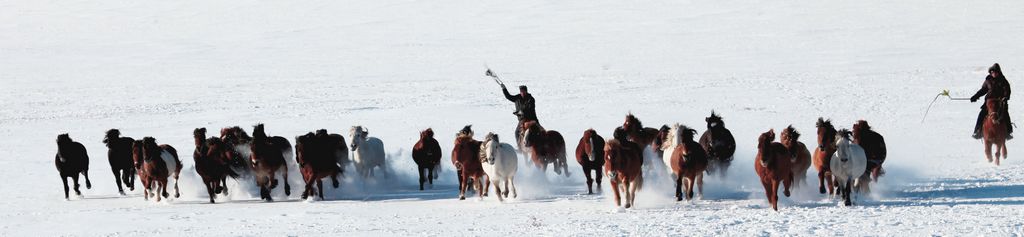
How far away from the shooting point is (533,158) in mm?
17812

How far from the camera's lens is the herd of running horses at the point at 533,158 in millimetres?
14484

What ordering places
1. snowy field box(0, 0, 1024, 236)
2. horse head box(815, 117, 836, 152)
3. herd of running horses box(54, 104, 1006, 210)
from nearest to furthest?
1. snowy field box(0, 0, 1024, 236)
2. horse head box(815, 117, 836, 152)
3. herd of running horses box(54, 104, 1006, 210)

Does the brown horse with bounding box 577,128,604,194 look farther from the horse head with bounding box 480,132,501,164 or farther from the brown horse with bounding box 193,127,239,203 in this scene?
the brown horse with bounding box 193,127,239,203

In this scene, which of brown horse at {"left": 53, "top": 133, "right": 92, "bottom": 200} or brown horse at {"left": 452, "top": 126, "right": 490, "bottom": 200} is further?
brown horse at {"left": 53, "top": 133, "right": 92, "bottom": 200}

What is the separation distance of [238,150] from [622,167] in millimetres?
5200

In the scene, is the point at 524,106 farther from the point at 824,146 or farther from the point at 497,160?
the point at 824,146

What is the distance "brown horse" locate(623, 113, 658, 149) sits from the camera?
59.8ft

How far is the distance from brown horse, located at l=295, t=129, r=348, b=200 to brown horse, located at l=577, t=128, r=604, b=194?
3.07m

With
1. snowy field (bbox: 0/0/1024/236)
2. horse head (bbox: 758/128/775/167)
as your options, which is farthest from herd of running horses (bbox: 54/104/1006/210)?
snowy field (bbox: 0/0/1024/236)

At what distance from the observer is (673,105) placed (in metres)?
31.0

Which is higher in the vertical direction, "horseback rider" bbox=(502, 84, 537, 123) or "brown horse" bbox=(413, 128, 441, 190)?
"horseback rider" bbox=(502, 84, 537, 123)

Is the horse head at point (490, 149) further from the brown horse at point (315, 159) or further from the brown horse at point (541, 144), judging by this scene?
the brown horse at point (315, 159)

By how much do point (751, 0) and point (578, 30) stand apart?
13.8m

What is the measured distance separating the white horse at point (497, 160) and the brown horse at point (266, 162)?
8.59ft
